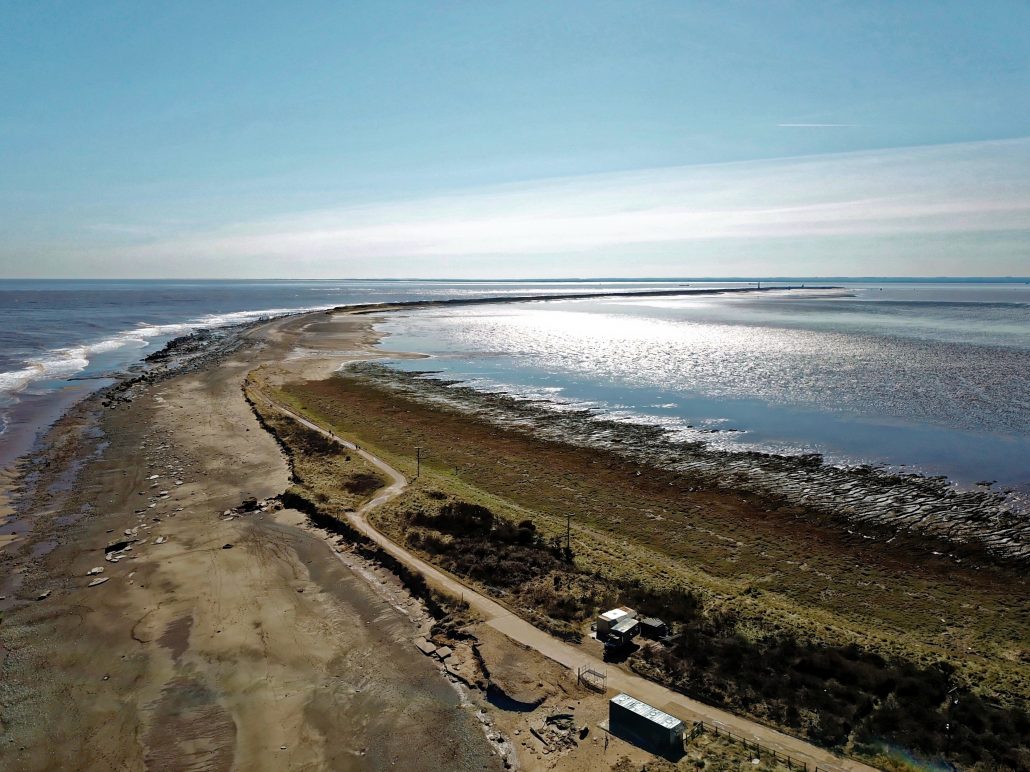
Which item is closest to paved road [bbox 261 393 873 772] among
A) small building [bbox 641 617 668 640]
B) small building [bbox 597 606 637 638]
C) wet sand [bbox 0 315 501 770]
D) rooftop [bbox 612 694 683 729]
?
rooftop [bbox 612 694 683 729]

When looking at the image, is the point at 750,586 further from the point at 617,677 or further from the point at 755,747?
the point at 755,747

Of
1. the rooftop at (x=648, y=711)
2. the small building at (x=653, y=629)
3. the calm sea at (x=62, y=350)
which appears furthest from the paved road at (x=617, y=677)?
the calm sea at (x=62, y=350)

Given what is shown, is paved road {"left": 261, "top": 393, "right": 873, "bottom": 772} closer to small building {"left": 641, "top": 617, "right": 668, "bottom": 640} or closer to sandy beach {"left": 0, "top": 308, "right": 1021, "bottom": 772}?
sandy beach {"left": 0, "top": 308, "right": 1021, "bottom": 772}

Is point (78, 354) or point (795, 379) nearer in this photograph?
point (795, 379)

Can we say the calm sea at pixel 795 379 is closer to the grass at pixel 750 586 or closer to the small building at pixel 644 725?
the grass at pixel 750 586

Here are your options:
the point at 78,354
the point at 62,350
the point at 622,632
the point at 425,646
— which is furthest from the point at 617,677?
the point at 62,350

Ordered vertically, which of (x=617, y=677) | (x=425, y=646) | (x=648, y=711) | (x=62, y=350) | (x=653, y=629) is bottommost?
(x=425, y=646)
